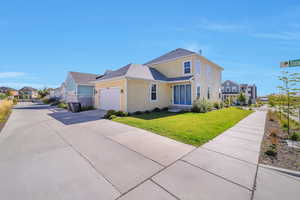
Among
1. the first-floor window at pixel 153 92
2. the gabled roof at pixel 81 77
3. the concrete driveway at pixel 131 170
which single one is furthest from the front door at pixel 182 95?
the gabled roof at pixel 81 77

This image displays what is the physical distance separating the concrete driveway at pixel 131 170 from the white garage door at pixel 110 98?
6.93m

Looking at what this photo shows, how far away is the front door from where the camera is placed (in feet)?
42.3

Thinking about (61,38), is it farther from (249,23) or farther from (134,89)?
(249,23)

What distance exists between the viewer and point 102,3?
25.6ft

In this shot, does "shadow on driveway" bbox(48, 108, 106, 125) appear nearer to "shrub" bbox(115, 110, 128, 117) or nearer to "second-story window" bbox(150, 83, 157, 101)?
"shrub" bbox(115, 110, 128, 117)

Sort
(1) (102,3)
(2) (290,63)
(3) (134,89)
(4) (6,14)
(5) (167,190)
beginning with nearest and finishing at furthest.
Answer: (5) (167,190) < (2) (290,63) < (4) (6,14) < (1) (102,3) < (3) (134,89)

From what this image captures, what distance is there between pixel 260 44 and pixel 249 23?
4015 millimetres

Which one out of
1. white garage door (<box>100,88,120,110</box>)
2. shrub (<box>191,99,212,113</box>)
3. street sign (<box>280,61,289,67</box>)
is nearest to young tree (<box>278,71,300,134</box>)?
street sign (<box>280,61,289,67</box>)

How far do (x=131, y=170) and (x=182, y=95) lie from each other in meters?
11.5

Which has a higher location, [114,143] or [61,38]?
[61,38]

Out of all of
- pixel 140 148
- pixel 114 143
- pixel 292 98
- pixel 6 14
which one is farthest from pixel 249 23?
pixel 6 14

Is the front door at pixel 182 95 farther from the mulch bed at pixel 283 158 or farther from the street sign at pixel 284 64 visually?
the mulch bed at pixel 283 158

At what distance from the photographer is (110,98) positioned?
40.1 feet

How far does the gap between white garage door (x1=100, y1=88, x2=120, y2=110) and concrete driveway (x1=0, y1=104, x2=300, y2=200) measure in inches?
273
